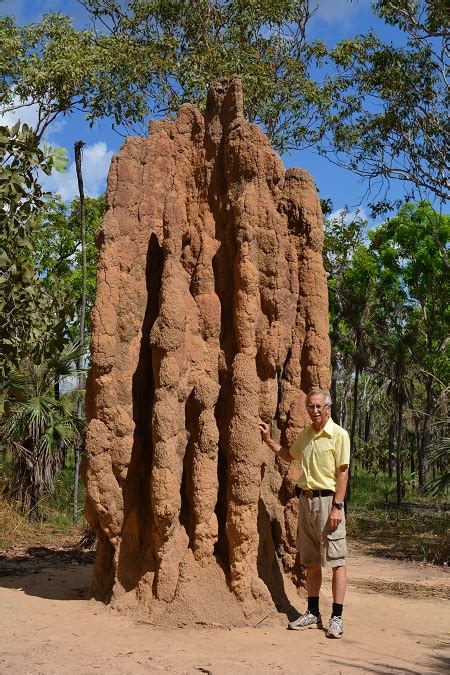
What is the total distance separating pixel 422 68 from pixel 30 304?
1379cm

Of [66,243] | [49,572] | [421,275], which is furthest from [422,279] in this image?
[49,572]

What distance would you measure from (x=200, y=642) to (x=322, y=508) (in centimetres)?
131

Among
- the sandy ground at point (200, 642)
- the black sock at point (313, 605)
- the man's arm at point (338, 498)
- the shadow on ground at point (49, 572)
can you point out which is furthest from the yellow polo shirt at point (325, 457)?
the shadow on ground at point (49, 572)

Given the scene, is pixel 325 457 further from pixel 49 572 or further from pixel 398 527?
pixel 398 527

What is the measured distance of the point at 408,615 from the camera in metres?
7.23

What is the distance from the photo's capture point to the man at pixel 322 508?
20.1ft

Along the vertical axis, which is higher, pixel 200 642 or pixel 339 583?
pixel 339 583

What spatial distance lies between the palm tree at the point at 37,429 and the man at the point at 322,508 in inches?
222

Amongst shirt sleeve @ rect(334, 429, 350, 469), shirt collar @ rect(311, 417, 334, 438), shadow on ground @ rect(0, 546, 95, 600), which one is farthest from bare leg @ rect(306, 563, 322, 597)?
shadow on ground @ rect(0, 546, 95, 600)

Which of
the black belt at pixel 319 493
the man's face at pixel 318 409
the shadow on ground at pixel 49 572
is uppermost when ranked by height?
the man's face at pixel 318 409

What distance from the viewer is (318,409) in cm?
629

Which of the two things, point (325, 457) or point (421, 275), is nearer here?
point (325, 457)

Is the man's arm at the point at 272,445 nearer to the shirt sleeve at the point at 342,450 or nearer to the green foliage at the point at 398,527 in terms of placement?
the shirt sleeve at the point at 342,450

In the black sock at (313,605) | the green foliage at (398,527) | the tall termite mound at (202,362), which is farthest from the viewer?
the green foliage at (398,527)
